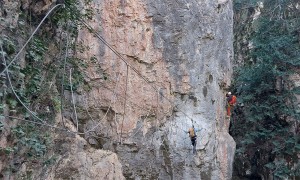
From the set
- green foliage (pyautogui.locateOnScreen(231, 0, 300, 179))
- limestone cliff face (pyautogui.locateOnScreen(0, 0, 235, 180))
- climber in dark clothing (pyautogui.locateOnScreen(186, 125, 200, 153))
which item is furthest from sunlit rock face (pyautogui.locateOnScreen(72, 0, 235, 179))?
green foliage (pyautogui.locateOnScreen(231, 0, 300, 179))

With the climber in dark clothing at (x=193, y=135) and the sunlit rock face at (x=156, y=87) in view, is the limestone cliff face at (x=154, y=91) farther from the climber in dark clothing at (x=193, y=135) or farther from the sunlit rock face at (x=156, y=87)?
the climber in dark clothing at (x=193, y=135)

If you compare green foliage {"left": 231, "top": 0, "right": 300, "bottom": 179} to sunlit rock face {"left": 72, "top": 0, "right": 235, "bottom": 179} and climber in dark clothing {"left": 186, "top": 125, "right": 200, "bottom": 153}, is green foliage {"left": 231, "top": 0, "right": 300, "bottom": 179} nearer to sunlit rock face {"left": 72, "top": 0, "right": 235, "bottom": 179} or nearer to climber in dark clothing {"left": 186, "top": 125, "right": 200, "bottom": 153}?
sunlit rock face {"left": 72, "top": 0, "right": 235, "bottom": 179}

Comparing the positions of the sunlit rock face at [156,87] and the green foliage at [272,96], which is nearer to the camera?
the sunlit rock face at [156,87]

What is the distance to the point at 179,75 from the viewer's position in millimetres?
9180

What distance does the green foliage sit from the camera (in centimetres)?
1205

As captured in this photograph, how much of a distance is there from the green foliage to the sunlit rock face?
9.52 ft

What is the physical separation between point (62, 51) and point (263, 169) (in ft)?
29.8

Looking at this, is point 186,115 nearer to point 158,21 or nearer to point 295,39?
point 158,21

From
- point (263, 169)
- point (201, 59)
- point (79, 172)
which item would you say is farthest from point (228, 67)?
point (79, 172)

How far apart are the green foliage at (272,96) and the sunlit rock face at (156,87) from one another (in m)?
2.90

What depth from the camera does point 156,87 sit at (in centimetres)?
891

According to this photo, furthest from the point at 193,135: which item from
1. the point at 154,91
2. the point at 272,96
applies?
the point at 272,96

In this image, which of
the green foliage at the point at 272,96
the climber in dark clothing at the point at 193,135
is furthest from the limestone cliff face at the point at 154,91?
the green foliage at the point at 272,96

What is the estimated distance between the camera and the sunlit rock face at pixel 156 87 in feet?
27.7
